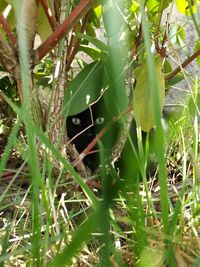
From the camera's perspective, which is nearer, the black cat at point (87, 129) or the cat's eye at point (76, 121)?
the black cat at point (87, 129)

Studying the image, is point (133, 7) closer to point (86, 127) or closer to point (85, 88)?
point (85, 88)

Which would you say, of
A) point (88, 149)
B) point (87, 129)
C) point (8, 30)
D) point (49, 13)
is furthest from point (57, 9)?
point (87, 129)

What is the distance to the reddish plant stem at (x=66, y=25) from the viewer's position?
76cm

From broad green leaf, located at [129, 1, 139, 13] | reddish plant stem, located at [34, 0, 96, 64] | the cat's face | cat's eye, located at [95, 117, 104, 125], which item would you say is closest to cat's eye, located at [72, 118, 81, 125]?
the cat's face

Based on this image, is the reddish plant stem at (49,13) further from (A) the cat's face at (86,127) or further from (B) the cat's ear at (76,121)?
(B) the cat's ear at (76,121)

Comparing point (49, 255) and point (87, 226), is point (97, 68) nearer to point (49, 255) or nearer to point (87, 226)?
Answer: point (49, 255)

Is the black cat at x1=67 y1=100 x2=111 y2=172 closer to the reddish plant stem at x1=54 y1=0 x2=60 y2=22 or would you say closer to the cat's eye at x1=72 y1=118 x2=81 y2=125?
the cat's eye at x1=72 y1=118 x2=81 y2=125

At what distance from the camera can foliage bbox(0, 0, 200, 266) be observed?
443mm

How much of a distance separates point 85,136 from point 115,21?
952mm

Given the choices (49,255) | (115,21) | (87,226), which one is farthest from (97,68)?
(87,226)

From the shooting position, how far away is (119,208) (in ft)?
2.79

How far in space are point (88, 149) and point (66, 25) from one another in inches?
11.8

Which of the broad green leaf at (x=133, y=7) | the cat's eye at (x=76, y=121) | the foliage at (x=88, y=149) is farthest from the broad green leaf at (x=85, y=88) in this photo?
the cat's eye at (x=76, y=121)

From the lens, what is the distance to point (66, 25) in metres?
0.78
